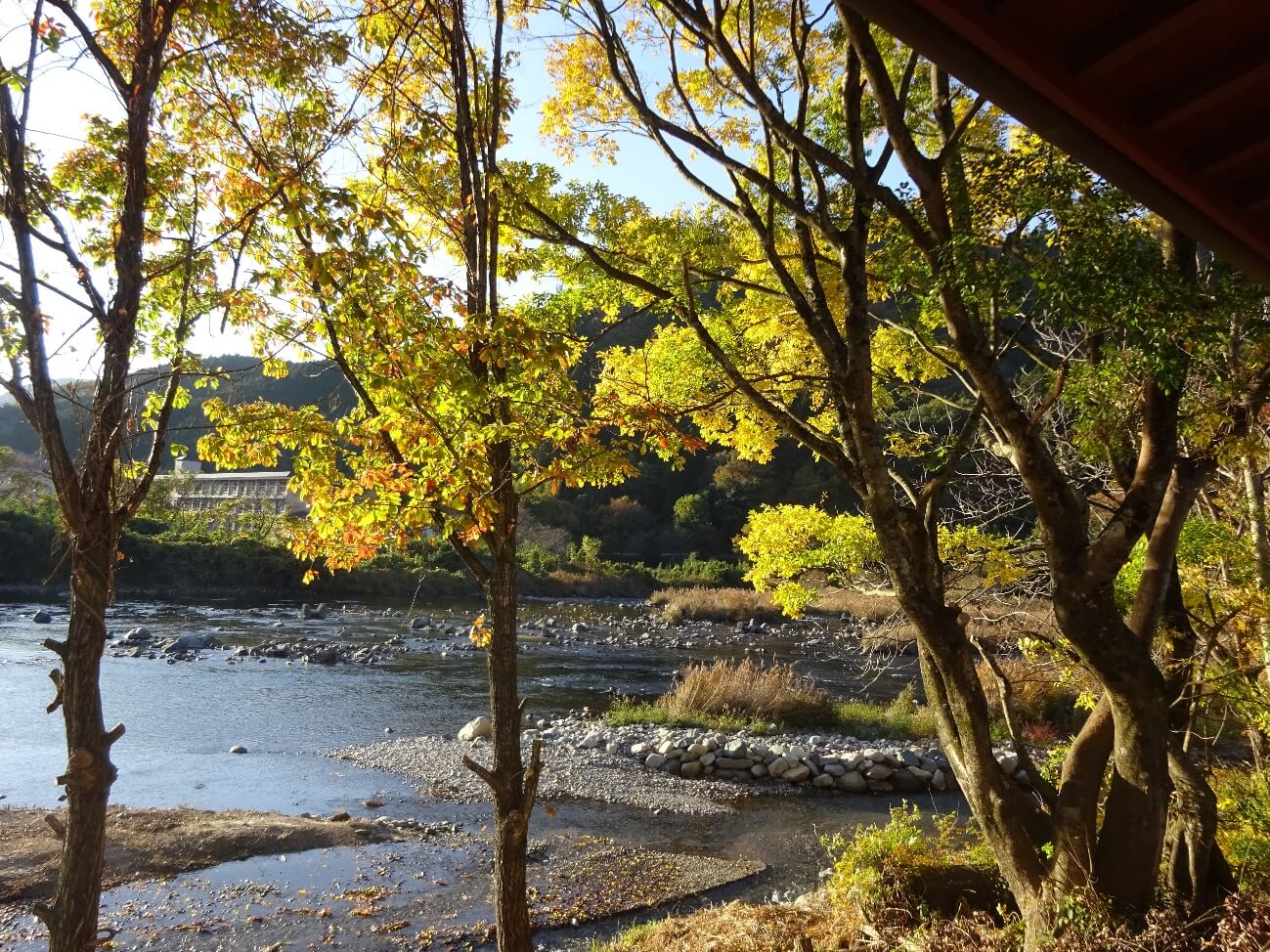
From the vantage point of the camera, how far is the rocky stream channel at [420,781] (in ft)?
20.2

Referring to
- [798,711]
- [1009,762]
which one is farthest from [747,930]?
[798,711]

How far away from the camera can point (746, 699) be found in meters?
13.3

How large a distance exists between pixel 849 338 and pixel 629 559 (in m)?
38.7

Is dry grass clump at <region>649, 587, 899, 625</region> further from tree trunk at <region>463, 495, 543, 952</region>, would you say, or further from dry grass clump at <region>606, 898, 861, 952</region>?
tree trunk at <region>463, 495, 543, 952</region>

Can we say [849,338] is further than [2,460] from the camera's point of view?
No

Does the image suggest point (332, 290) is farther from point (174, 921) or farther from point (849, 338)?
point (174, 921)

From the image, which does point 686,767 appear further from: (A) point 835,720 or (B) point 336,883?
(B) point 336,883

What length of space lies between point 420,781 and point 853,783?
553 cm

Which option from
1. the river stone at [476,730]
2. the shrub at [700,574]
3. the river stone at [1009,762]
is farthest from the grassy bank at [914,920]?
the shrub at [700,574]

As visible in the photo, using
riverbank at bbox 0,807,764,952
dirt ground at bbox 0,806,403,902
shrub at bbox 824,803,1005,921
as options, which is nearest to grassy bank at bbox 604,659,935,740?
riverbank at bbox 0,807,764,952

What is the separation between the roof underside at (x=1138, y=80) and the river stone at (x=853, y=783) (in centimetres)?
857

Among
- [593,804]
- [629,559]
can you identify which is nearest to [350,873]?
[593,804]

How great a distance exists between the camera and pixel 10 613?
2123 cm

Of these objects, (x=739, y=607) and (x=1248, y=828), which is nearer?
(x=1248, y=828)
